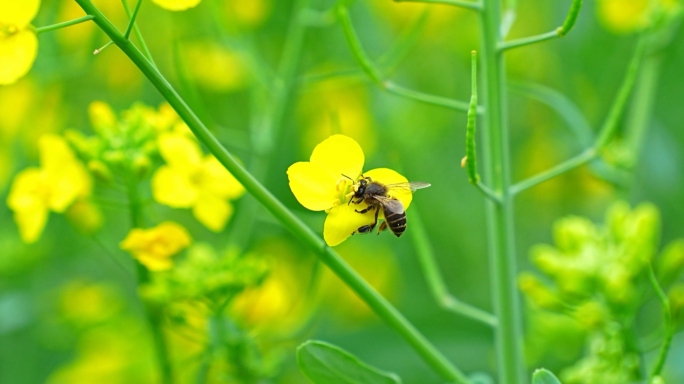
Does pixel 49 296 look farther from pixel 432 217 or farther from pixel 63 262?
pixel 432 217

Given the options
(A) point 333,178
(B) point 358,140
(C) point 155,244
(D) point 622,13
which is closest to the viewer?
(A) point 333,178

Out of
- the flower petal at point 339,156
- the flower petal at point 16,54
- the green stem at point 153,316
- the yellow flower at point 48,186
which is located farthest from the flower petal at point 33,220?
the flower petal at point 339,156

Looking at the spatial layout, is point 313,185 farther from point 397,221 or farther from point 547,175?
point 547,175

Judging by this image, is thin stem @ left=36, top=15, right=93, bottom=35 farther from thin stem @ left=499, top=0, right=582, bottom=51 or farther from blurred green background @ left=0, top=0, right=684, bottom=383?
blurred green background @ left=0, top=0, right=684, bottom=383

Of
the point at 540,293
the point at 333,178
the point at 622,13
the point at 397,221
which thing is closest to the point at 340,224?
the point at 333,178

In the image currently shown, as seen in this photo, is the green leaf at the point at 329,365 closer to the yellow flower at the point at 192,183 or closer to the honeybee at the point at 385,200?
the honeybee at the point at 385,200

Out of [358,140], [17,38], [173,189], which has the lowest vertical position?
[358,140]

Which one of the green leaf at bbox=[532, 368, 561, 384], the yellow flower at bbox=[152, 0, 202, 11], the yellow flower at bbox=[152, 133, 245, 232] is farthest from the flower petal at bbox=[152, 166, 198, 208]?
the green leaf at bbox=[532, 368, 561, 384]
